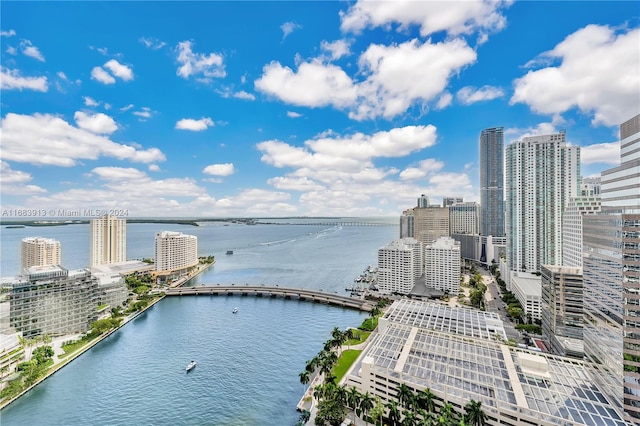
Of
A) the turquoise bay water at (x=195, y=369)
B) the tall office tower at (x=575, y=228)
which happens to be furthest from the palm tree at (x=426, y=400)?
the tall office tower at (x=575, y=228)

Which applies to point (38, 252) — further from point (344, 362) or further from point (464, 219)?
point (464, 219)

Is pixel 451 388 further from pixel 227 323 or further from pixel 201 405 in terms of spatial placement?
pixel 227 323

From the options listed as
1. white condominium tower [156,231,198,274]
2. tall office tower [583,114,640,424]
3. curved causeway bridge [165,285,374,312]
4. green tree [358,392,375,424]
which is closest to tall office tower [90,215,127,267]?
white condominium tower [156,231,198,274]

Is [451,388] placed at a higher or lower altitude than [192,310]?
higher

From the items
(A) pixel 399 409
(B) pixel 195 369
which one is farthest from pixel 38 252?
(A) pixel 399 409

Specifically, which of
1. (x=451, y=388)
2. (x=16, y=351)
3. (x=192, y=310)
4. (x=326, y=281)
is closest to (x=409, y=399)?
(x=451, y=388)

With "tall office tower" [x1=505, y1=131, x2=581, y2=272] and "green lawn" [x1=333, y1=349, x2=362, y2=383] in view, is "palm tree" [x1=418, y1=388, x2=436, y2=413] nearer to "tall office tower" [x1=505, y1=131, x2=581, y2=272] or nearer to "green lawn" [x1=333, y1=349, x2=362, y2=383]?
"green lawn" [x1=333, y1=349, x2=362, y2=383]

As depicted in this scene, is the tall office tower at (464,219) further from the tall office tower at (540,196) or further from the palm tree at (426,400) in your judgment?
the palm tree at (426,400)
